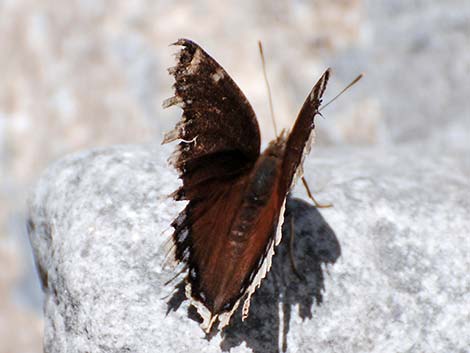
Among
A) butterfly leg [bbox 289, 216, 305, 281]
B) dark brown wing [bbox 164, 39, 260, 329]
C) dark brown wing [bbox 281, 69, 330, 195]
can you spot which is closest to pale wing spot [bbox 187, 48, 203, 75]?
dark brown wing [bbox 164, 39, 260, 329]

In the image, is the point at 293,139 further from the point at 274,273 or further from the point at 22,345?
the point at 22,345

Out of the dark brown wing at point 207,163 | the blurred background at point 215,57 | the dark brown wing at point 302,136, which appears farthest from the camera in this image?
the blurred background at point 215,57

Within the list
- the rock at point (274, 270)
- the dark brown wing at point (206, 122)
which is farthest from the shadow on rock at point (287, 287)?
the dark brown wing at point (206, 122)

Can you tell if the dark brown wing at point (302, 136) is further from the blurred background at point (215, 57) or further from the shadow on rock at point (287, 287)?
the blurred background at point (215, 57)

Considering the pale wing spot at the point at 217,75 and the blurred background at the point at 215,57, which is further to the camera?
the blurred background at the point at 215,57

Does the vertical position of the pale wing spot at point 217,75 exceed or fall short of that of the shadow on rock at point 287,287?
it exceeds it

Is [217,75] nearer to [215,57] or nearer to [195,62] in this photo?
[195,62]

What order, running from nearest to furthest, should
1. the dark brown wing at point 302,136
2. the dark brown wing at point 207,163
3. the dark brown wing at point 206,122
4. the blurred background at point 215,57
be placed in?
the dark brown wing at point 302,136 → the dark brown wing at point 207,163 → the dark brown wing at point 206,122 → the blurred background at point 215,57
